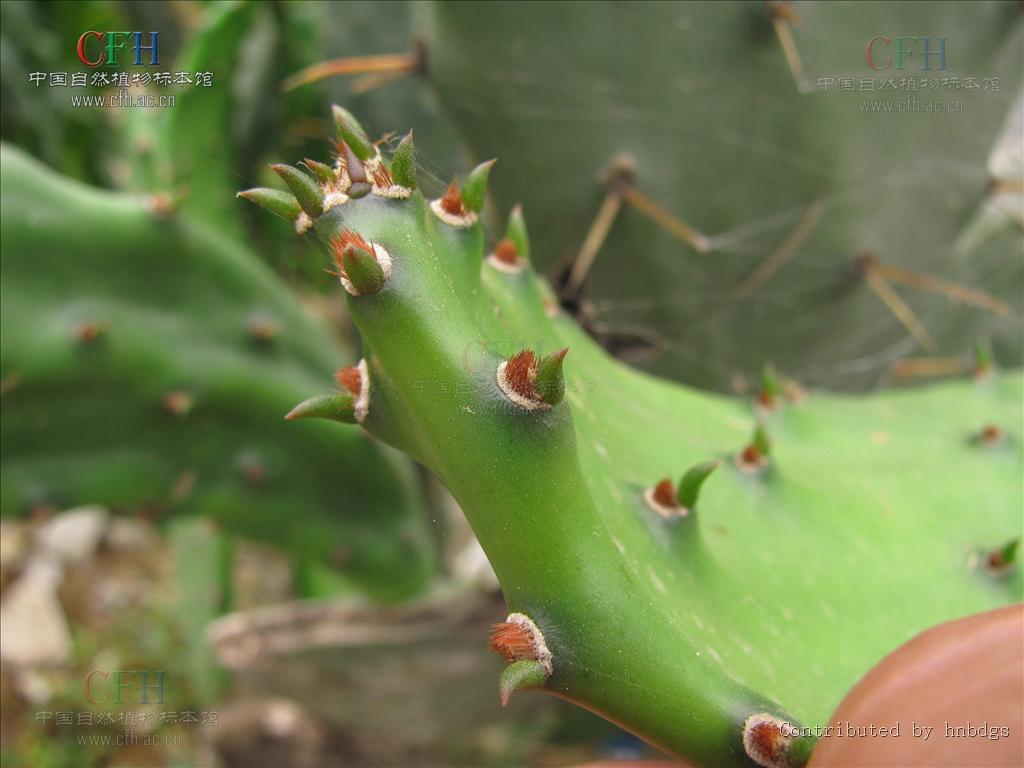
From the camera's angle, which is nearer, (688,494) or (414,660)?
(688,494)

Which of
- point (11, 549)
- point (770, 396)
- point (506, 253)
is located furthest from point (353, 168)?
point (11, 549)

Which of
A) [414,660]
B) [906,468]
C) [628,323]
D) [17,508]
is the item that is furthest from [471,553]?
[906,468]

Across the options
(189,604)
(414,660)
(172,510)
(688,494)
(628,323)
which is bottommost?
(189,604)

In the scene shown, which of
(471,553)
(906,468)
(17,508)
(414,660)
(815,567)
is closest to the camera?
(815,567)

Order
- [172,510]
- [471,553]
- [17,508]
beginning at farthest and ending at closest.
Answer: [471,553]
[172,510]
[17,508]

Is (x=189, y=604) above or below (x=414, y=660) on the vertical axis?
below

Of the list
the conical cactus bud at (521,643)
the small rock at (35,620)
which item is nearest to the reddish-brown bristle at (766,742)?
the conical cactus bud at (521,643)

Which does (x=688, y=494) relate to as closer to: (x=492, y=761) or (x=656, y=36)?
(x=656, y=36)

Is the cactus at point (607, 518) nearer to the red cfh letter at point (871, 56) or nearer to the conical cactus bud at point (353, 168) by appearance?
the conical cactus bud at point (353, 168)
